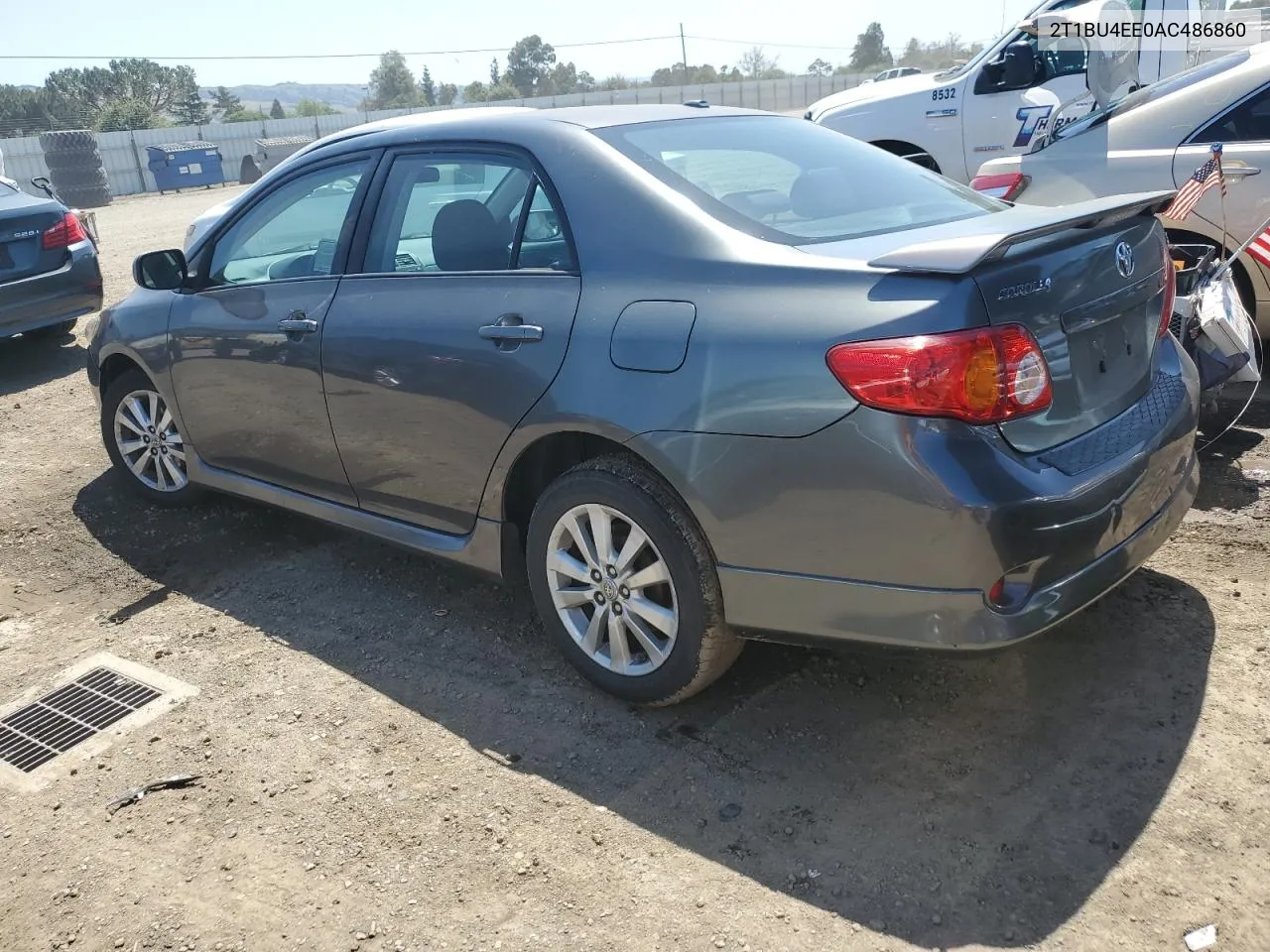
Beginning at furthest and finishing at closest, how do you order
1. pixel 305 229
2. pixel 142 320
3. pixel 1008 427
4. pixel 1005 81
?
1. pixel 1005 81
2. pixel 142 320
3. pixel 305 229
4. pixel 1008 427

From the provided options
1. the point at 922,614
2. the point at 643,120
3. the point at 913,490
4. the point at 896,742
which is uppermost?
the point at 643,120

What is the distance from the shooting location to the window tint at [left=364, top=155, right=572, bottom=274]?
3.37m

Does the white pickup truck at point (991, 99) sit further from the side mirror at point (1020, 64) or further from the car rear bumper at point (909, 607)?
the car rear bumper at point (909, 607)

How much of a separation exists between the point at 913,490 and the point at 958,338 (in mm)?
368

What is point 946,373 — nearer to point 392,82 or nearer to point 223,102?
point 223,102

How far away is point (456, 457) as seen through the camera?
353cm

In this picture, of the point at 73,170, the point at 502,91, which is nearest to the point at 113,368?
the point at 73,170

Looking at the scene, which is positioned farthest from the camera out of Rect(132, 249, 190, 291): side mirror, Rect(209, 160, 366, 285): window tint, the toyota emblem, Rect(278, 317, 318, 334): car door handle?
Rect(132, 249, 190, 291): side mirror

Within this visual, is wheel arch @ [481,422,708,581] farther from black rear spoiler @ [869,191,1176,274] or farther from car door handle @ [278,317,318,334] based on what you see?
car door handle @ [278,317,318,334]

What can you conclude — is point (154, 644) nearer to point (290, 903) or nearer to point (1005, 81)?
point (290, 903)

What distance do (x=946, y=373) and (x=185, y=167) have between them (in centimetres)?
3828

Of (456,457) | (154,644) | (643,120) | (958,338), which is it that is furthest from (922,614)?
(154,644)

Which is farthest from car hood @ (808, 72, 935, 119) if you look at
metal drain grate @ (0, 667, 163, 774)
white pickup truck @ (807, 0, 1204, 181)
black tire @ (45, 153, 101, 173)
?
black tire @ (45, 153, 101, 173)

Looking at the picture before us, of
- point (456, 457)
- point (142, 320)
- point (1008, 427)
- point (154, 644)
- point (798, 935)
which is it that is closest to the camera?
point (798, 935)
